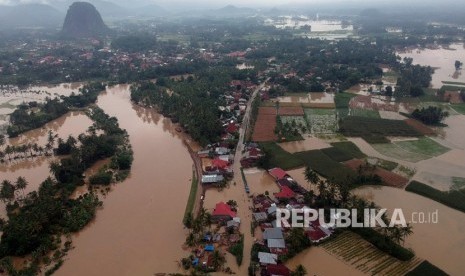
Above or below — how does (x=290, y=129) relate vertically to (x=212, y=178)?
above

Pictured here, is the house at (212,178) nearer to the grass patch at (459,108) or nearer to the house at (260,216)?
the house at (260,216)

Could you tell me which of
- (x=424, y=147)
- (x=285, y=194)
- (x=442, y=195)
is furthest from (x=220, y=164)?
(x=424, y=147)

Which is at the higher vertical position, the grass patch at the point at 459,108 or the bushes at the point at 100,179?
the grass patch at the point at 459,108

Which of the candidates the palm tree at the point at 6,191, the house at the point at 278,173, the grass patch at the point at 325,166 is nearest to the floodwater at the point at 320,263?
the grass patch at the point at 325,166

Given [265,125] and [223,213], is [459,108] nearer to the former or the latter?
[265,125]

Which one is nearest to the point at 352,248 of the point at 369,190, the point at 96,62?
the point at 369,190
